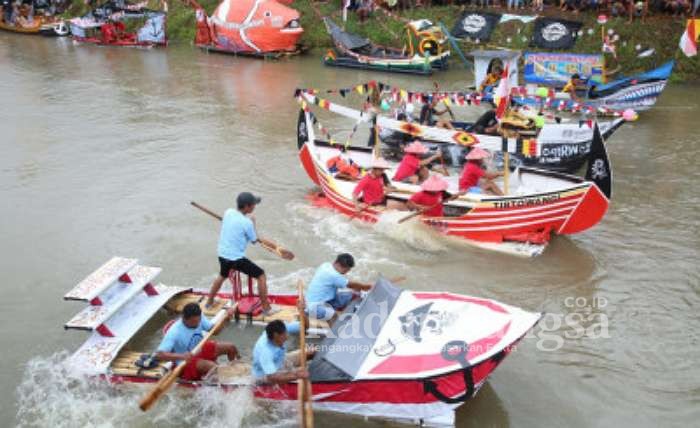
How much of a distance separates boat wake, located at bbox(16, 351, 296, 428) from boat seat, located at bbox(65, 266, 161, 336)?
0.44 m

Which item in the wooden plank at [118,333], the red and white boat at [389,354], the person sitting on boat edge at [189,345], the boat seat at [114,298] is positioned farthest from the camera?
the boat seat at [114,298]

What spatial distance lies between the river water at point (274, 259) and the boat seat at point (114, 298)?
594mm

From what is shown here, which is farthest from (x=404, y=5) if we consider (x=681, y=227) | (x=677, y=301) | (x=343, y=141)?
(x=677, y=301)

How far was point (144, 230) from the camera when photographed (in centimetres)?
1076

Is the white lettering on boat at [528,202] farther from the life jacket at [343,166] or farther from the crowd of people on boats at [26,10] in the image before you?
the crowd of people on boats at [26,10]

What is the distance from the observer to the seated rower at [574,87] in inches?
636

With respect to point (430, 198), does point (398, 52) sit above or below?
above

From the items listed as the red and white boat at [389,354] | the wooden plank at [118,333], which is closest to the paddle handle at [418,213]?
the red and white boat at [389,354]

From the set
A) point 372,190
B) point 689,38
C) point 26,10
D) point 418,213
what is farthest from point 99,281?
point 26,10

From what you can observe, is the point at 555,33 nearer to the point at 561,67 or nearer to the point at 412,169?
the point at 561,67

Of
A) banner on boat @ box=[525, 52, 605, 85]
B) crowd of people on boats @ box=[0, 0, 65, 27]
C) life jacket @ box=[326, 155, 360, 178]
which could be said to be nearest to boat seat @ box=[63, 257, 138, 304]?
life jacket @ box=[326, 155, 360, 178]

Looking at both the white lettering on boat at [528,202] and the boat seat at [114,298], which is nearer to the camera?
the boat seat at [114,298]

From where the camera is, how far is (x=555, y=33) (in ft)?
71.1

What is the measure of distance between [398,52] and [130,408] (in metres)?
18.7
